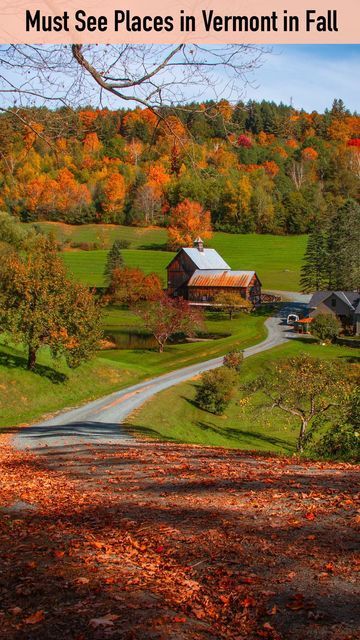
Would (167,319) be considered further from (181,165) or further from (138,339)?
(181,165)

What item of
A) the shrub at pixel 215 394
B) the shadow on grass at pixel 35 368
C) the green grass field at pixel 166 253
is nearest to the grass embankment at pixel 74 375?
the shadow on grass at pixel 35 368

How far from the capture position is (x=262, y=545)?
7406mm

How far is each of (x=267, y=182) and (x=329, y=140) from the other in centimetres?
5621

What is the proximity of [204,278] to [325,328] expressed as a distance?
38228 mm

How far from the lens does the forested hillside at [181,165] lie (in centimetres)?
1052

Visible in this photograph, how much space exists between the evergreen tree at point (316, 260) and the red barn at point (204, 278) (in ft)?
29.7

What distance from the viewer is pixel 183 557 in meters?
7.09

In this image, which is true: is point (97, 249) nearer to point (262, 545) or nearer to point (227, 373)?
point (227, 373)

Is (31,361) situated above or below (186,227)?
below

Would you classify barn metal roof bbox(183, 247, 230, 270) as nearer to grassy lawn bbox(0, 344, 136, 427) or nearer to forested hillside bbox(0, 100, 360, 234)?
forested hillside bbox(0, 100, 360, 234)

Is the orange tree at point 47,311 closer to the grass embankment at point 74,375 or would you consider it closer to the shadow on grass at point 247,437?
the grass embankment at point 74,375

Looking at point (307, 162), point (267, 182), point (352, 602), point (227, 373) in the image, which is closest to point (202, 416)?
point (227, 373)

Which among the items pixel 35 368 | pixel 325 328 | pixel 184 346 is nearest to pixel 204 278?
pixel 184 346

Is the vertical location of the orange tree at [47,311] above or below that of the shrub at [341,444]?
above
